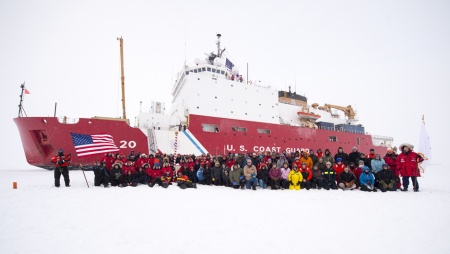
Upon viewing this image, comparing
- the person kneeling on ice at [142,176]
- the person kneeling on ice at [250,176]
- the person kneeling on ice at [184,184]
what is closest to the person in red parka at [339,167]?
the person kneeling on ice at [250,176]

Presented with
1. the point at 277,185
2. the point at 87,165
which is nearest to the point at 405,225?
the point at 277,185

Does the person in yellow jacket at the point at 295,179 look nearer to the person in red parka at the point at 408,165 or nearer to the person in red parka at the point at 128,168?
the person in red parka at the point at 408,165

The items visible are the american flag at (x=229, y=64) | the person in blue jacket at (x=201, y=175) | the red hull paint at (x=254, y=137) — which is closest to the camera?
the person in blue jacket at (x=201, y=175)

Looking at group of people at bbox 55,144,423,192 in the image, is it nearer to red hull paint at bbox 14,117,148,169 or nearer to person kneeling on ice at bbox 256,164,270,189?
person kneeling on ice at bbox 256,164,270,189

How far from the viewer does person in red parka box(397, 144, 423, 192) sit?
657 centimetres

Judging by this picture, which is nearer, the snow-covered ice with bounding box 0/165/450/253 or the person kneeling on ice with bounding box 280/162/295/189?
the snow-covered ice with bounding box 0/165/450/253

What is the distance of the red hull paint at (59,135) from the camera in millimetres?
10734

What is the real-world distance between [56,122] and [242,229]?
11.1m

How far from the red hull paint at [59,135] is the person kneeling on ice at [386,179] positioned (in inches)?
409

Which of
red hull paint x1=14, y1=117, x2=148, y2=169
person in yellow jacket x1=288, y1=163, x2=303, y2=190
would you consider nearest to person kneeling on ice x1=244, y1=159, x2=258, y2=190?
person in yellow jacket x1=288, y1=163, x2=303, y2=190

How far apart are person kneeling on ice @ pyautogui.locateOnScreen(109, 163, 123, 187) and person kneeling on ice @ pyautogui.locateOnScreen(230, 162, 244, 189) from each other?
10.9 feet

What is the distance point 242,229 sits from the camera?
10.3ft

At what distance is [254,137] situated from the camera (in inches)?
580

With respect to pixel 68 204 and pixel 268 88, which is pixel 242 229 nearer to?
pixel 68 204
